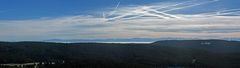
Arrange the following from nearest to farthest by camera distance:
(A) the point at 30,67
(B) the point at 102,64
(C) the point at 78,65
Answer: (A) the point at 30,67 → (C) the point at 78,65 → (B) the point at 102,64

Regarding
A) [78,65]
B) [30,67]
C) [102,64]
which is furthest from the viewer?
[102,64]

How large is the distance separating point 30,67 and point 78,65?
73.7ft

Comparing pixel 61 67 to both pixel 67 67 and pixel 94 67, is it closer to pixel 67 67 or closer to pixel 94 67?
pixel 67 67

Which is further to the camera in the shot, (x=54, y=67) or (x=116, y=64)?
(x=116, y=64)

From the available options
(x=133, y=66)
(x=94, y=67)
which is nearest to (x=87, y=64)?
(x=94, y=67)

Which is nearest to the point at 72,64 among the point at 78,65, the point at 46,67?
the point at 78,65

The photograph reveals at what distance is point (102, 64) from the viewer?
19875 centimetres

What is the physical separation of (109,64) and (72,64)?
1656 centimetres

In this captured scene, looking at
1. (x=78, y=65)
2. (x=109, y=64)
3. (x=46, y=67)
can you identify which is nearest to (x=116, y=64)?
(x=109, y=64)

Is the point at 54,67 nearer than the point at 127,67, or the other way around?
the point at 54,67

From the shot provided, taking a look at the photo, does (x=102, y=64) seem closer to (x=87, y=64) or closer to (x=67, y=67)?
(x=87, y=64)

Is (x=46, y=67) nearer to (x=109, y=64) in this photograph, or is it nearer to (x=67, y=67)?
(x=67, y=67)

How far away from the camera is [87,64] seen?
19262cm

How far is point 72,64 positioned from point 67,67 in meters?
8.82
